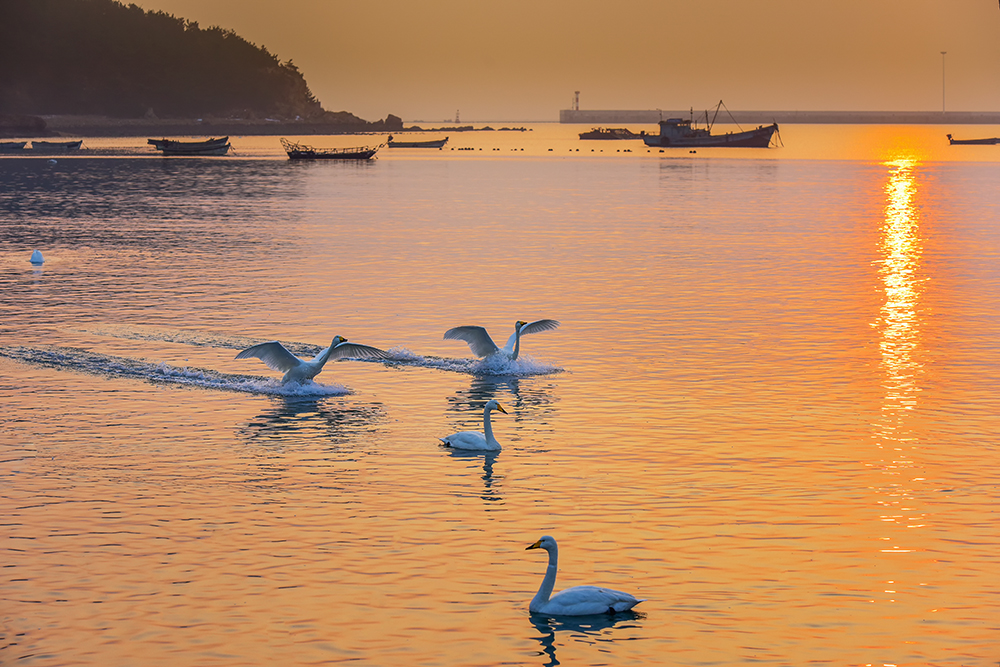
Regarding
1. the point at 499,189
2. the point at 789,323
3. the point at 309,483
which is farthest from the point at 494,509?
the point at 499,189

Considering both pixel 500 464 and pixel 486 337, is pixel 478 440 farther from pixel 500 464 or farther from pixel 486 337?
pixel 486 337

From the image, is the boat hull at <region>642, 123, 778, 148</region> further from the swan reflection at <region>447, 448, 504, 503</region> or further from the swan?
the swan reflection at <region>447, 448, 504, 503</region>

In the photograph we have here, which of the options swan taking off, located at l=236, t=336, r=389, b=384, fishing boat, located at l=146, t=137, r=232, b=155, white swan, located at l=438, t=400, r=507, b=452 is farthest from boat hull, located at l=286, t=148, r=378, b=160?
white swan, located at l=438, t=400, r=507, b=452

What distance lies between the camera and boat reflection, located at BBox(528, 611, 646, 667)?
38.3ft

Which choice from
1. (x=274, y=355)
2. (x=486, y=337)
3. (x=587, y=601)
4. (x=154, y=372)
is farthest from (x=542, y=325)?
(x=587, y=601)

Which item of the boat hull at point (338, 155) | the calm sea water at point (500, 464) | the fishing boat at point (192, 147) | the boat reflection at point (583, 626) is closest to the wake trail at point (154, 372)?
the calm sea water at point (500, 464)

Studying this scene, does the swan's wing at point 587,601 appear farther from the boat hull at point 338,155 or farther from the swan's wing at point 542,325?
the boat hull at point 338,155

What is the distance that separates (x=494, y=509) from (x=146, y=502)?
4.45 metres

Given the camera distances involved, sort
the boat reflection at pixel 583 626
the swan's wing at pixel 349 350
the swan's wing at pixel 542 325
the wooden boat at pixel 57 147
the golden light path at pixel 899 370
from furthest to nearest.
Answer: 1. the wooden boat at pixel 57 147
2. the swan's wing at pixel 542 325
3. the swan's wing at pixel 349 350
4. the golden light path at pixel 899 370
5. the boat reflection at pixel 583 626

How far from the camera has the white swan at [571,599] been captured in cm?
1196

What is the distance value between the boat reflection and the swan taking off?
408 inches

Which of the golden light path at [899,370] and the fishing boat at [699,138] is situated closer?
the golden light path at [899,370]

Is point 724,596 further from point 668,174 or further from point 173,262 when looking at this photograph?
point 668,174

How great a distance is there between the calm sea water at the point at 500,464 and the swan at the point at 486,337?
44cm
